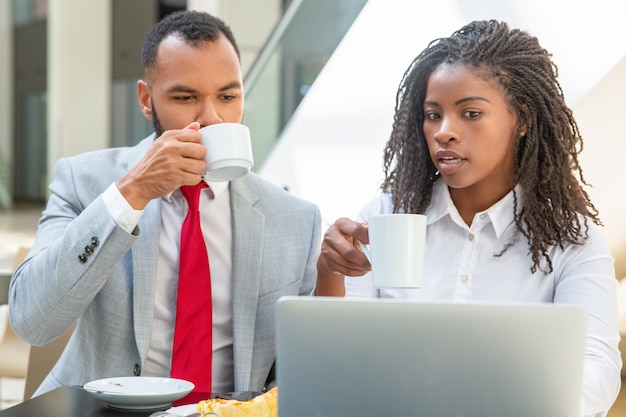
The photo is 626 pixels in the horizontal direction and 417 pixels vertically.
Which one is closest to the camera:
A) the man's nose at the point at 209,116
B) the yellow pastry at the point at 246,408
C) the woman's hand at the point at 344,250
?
the yellow pastry at the point at 246,408

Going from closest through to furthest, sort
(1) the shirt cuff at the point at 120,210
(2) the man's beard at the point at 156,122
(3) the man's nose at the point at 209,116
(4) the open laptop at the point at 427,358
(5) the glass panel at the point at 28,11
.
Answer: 1. (4) the open laptop at the point at 427,358
2. (1) the shirt cuff at the point at 120,210
3. (3) the man's nose at the point at 209,116
4. (2) the man's beard at the point at 156,122
5. (5) the glass panel at the point at 28,11

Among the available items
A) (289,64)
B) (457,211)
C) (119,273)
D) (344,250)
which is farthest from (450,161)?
(289,64)

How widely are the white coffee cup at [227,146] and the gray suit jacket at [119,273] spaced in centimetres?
24

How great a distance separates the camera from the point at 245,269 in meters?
1.82

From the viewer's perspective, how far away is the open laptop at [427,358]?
0.90 meters

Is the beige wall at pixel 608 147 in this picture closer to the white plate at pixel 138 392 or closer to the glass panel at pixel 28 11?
the white plate at pixel 138 392

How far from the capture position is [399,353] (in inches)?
36.1

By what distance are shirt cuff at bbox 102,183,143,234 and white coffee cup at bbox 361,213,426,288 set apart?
1.75ft

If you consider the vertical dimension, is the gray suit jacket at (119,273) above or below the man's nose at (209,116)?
below

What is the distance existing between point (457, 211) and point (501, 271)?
0.16 metres

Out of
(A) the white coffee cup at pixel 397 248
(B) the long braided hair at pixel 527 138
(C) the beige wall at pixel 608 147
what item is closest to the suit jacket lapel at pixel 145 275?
(B) the long braided hair at pixel 527 138

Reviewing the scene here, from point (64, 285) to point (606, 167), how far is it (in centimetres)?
172

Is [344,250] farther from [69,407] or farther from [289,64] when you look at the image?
[289,64]

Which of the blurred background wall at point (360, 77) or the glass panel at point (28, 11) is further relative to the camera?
the glass panel at point (28, 11)
